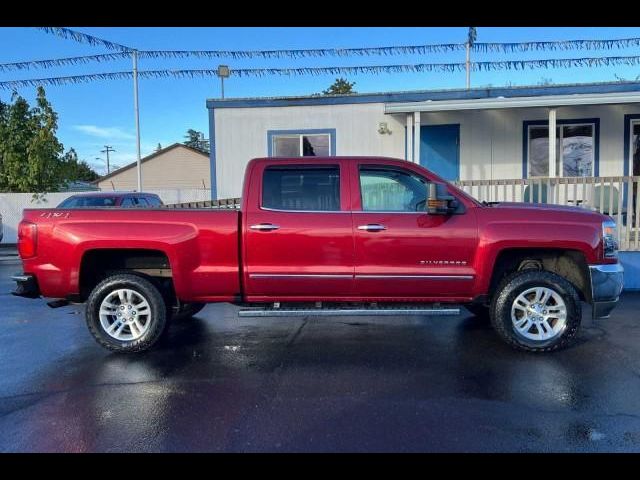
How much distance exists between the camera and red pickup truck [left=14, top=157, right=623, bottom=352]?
4.89 meters

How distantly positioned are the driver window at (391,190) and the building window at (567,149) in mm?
7829

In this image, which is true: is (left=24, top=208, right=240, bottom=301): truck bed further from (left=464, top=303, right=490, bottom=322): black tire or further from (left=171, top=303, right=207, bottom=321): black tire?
(left=464, top=303, right=490, bottom=322): black tire

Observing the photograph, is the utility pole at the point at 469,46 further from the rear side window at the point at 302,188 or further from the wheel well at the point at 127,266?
the wheel well at the point at 127,266

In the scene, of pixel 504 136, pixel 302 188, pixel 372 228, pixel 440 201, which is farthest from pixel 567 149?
pixel 302 188

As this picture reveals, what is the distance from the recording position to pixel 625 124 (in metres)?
11.3

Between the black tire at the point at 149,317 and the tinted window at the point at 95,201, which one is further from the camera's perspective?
the tinted window at the point at 95,201

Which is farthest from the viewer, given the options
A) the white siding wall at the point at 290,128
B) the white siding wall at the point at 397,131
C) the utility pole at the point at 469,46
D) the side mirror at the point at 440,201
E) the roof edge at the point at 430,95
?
the utility pole at the point at 469,46

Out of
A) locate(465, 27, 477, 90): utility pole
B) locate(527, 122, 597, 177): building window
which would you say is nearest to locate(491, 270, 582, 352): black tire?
locate(527, 122, 597, 177): building window

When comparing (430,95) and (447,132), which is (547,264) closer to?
(430,95)

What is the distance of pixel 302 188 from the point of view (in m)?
5.16

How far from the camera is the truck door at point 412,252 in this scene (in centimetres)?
489

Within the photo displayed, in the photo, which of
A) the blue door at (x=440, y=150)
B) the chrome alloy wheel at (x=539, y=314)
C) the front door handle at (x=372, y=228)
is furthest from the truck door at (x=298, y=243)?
the blue door at (x=440, y=150)

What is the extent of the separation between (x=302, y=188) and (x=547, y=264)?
2.80 m
